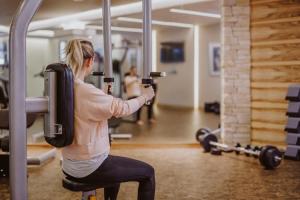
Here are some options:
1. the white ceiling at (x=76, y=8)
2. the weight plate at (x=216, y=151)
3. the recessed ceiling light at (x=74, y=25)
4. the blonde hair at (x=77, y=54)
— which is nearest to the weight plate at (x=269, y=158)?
the weight plate at (x=216, y=151)

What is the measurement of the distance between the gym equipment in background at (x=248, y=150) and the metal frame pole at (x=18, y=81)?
3540mm

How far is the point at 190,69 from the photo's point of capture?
1309 centimetres

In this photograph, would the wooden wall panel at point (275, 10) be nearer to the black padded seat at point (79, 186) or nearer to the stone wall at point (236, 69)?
the stone wall at point (236, 69)

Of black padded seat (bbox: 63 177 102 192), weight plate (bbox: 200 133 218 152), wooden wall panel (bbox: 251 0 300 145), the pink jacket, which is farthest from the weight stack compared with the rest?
black padded seat (bbox: 63 177 102 192)

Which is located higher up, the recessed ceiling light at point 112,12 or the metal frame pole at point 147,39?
the recessed ceiling light at point 112,12

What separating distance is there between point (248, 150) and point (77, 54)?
3.67 m

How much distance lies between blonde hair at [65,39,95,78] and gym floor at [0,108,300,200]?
189 cm

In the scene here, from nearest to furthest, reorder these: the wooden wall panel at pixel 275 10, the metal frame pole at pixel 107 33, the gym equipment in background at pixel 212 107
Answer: the metal frame pole at pixel 107 33, the wooden wall panel at pixel 275 10, the gym equipment in background at pixel 212 107

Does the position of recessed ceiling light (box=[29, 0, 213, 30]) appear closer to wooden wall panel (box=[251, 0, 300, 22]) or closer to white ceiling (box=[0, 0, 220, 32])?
white ceiling (box=[0, 0, 220, 32])

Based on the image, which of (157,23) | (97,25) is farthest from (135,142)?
(157,23)

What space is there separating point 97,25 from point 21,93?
7.48 meters

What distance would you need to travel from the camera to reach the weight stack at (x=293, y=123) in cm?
545

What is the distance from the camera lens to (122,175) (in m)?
2.39

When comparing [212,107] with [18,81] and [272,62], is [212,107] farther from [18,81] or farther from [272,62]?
[18,81]
